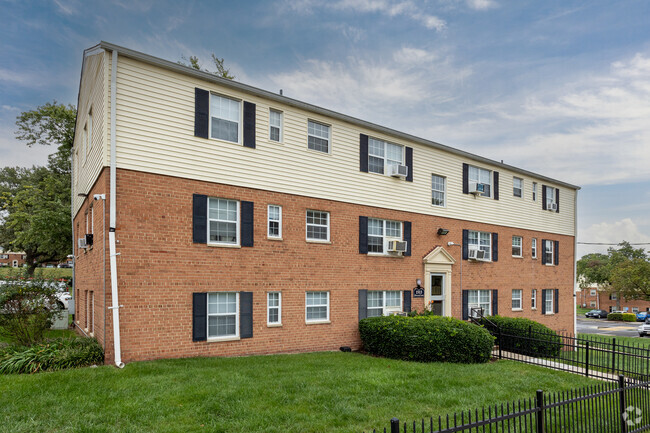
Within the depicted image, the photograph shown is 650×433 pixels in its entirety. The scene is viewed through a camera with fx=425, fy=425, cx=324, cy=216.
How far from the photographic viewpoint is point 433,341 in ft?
42.4

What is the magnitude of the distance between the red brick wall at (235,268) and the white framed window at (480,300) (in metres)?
1.18

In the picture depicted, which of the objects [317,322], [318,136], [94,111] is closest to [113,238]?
[94,111]

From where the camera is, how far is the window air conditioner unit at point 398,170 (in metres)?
16.9

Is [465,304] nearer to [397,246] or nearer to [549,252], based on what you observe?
[397,246]

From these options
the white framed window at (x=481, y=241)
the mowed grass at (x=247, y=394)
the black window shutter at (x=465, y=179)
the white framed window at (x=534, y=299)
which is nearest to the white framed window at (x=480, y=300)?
the white framed window at (x=481, y=241)

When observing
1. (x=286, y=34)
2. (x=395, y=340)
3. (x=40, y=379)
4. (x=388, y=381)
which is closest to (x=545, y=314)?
(x=395, y=340)

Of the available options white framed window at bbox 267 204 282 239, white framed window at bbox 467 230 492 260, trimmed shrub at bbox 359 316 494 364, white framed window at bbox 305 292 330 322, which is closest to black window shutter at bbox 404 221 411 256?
trimmed shrub at bbox 359 316 494 364

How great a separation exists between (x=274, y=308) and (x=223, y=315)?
5.71 feet

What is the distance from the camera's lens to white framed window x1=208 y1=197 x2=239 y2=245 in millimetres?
12289

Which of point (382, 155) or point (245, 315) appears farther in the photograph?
point (382, 155)

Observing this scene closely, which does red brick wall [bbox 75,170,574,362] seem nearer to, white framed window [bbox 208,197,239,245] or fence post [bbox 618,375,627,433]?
white framed window [bbox 208,197,239,245]

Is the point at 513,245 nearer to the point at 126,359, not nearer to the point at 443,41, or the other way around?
the point at 443,41

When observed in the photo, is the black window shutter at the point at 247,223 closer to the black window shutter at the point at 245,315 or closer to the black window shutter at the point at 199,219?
the black window shutter at the point at 199,219

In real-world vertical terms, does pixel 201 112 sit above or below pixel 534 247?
above
